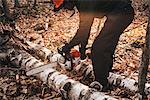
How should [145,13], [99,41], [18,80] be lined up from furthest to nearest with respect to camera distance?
[145,13], [18,80], [99,41]

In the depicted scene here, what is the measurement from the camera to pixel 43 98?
17.9ft

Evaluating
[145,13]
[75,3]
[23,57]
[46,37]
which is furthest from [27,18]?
[75,3]

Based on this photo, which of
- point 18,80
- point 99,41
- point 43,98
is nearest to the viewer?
point 99,41

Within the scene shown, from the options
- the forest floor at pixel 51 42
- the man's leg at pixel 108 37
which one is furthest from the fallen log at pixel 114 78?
the man's leg at pixel 108 37

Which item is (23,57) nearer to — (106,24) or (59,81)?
(59,81)

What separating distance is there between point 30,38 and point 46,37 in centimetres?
53

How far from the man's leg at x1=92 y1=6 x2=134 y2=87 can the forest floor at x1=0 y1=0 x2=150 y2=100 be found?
26.7 inches

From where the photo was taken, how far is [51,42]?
848 centimetres

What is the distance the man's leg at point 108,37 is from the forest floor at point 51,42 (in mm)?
679

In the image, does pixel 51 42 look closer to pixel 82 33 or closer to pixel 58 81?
pixel 82 33

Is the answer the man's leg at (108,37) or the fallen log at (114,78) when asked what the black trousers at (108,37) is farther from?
the fallen log at (114,78)

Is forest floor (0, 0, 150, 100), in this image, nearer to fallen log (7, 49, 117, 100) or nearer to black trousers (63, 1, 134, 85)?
fallen log (7, 49, 117, 100)

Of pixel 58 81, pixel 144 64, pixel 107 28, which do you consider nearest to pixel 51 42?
pixel 58 81

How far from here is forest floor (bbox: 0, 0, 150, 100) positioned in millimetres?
5621
